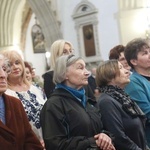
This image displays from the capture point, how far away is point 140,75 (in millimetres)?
3178

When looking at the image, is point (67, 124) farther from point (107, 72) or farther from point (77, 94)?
point (107, 72)

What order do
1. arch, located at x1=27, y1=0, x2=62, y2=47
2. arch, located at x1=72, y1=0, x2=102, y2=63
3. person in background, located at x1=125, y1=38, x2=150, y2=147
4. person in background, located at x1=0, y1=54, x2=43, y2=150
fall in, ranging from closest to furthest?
1. person in background, located at x1=0, y1=54, x2=43, y2=150
2. person in background, located at x1=125, y1=38, x2=150, y2=147
3. arch, located at x1=72, y1=0, x2=102, y2=63
4. arch, located at x1=27, y1=0, x2=62, y2=47

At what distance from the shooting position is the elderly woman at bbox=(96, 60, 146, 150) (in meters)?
2.70

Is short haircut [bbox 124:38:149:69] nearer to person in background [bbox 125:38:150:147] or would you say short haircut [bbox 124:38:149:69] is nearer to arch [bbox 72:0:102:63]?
person in background [bbox 125:38:150:147]

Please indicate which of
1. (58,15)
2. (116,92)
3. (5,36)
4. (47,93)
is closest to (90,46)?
(58,15)

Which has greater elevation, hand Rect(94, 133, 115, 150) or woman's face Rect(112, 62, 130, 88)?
woman's face Rect(112, 62, 130, 88)

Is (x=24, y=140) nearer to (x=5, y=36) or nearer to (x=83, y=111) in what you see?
(x=83, y=111)

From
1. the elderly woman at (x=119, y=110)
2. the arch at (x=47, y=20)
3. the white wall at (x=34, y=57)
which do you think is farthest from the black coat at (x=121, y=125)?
the white wall at (x=34, y=57)

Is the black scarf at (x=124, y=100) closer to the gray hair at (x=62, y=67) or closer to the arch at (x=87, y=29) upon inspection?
the gray hair at (x=62, y=67)

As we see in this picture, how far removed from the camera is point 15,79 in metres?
3.23

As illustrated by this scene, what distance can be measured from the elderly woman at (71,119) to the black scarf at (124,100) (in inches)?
9.3

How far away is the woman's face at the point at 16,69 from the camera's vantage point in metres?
3.14

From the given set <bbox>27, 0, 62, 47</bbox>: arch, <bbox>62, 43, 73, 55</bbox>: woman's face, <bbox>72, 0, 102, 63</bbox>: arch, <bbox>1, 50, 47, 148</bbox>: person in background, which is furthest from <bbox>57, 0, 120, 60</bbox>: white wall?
<bbox>1, 50, 47, 148</bbox>: person in background

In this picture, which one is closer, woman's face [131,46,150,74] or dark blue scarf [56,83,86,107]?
dark blue scarf [56,83,86,107]
